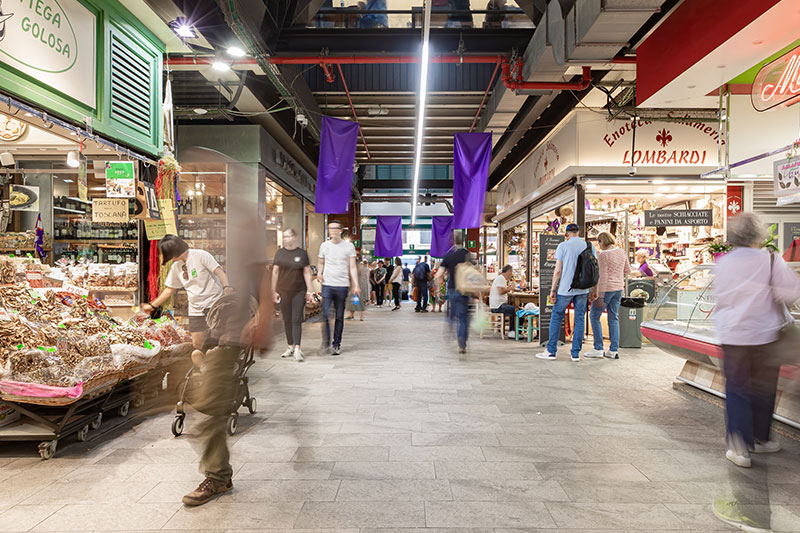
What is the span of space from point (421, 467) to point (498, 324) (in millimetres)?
6805

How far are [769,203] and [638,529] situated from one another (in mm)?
11278

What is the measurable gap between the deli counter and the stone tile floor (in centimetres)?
28

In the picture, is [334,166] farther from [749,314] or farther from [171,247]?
[749,314]

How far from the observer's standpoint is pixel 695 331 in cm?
486

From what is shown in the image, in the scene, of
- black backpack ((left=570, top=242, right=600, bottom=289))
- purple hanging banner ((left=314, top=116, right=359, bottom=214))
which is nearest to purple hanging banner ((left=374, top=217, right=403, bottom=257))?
purple hanging banner ((left=314, top=116, right=359, bottom=214))

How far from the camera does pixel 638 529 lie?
2.36 m

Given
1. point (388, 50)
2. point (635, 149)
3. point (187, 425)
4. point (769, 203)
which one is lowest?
point (187, 425)

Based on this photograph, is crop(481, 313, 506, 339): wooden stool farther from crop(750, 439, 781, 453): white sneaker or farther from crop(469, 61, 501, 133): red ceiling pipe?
crop(750, 439, 781, 453): white sneaker

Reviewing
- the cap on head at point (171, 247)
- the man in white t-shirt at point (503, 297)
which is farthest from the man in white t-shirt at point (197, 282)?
the man in white t-shirt at point (503, 297)

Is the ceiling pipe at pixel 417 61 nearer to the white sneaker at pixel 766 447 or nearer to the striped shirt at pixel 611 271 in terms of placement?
the striped shirt at pixel 611 271

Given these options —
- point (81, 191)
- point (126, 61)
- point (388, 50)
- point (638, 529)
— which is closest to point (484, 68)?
point (388, 50)

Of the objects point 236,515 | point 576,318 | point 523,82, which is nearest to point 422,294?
point 576,318

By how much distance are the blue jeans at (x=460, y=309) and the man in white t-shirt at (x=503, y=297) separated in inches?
80.0

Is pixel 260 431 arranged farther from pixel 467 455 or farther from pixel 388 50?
pixel 388 50
